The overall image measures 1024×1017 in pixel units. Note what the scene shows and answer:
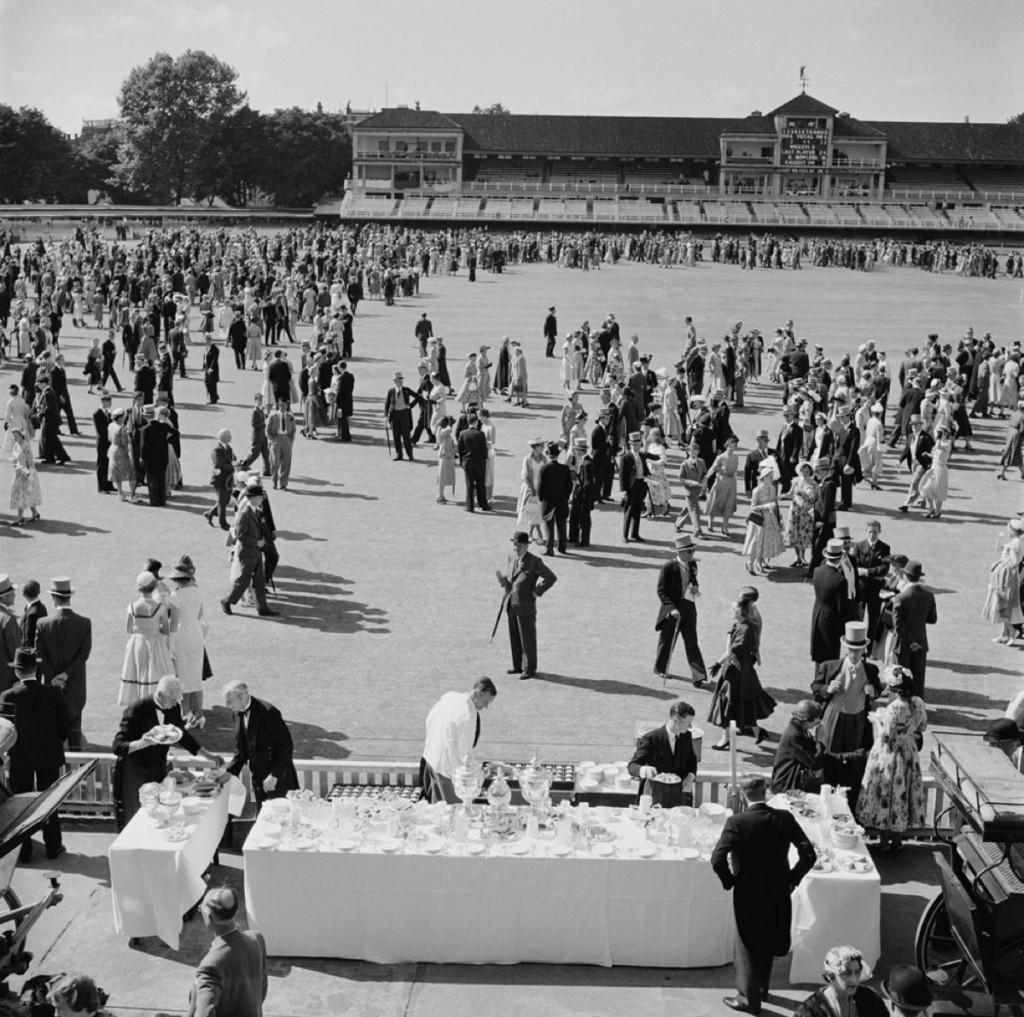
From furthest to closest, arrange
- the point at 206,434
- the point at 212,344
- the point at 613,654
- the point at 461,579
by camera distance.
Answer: the point at 212,344
the point at 206,434
the point at 461,579
the point at 613,654

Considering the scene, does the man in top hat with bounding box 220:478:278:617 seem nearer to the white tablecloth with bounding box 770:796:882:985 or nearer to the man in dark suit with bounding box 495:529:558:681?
the man in dark suit with bounding box 495:529:558:681

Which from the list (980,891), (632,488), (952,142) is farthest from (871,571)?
(952,142)

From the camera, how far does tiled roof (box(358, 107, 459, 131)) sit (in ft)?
282

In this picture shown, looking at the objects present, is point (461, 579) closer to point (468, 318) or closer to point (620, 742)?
point (620, 742)

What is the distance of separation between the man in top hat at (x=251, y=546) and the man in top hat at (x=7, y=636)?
9.76ft

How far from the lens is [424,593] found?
13.5m

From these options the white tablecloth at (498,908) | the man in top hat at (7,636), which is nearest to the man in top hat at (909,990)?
the white tablecloth at (498,908)

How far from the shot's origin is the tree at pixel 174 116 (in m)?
84.6

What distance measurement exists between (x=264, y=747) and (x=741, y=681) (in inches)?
143

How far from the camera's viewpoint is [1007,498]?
18.2m

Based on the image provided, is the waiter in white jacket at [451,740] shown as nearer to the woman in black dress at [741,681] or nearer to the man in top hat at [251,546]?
the woman in black dress at [741,681]

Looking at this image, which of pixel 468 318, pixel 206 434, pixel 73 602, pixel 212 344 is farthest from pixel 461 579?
pixel 468 318

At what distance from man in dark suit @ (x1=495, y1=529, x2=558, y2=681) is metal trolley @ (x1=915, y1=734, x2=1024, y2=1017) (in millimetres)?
4638

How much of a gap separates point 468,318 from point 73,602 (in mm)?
24586
